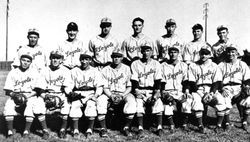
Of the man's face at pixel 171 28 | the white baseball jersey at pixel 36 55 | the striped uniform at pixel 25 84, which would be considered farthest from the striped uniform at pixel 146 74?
the white baseball jersey at pixel 36 55

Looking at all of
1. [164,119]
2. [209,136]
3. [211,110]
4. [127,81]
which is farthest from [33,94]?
[211,110]

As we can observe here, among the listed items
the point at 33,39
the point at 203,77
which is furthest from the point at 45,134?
the point at 203,77

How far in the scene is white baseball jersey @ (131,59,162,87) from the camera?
18.8 ft

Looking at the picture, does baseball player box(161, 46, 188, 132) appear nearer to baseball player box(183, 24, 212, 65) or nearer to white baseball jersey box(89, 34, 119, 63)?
baseball player box(183, 24, 212, 65)

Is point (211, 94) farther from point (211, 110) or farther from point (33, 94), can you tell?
point (33, 94)

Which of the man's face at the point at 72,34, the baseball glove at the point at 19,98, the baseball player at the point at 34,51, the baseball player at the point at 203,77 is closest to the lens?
the baseball glove at the point at 19,98

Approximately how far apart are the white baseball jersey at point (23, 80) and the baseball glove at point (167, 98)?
245 centimetres

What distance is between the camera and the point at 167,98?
5.44 meters

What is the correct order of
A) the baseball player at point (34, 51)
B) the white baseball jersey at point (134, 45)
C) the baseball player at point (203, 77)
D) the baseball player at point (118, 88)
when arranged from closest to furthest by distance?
the baseball player at point (118, 88) < the baseball player at point (203, 77) < the baseball player at point (34, 51) < the white baseball jersey at point (134, 45)

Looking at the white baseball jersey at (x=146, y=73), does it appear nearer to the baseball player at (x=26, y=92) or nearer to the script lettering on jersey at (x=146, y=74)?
the script lettering on jersey at (x=146, y=74)

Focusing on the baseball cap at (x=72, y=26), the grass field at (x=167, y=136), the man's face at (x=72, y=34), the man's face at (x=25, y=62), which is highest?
the baseball cap at (x=72, y=26)

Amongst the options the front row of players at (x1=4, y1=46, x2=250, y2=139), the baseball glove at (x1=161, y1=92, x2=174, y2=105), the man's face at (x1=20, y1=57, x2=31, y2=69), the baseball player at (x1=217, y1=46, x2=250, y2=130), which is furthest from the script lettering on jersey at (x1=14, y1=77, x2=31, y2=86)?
the baseball player at (x1=217, y1=46, x2=250, y2=130)

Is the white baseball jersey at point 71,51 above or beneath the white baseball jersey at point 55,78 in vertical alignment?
above

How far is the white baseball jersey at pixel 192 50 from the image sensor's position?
6.27 m
